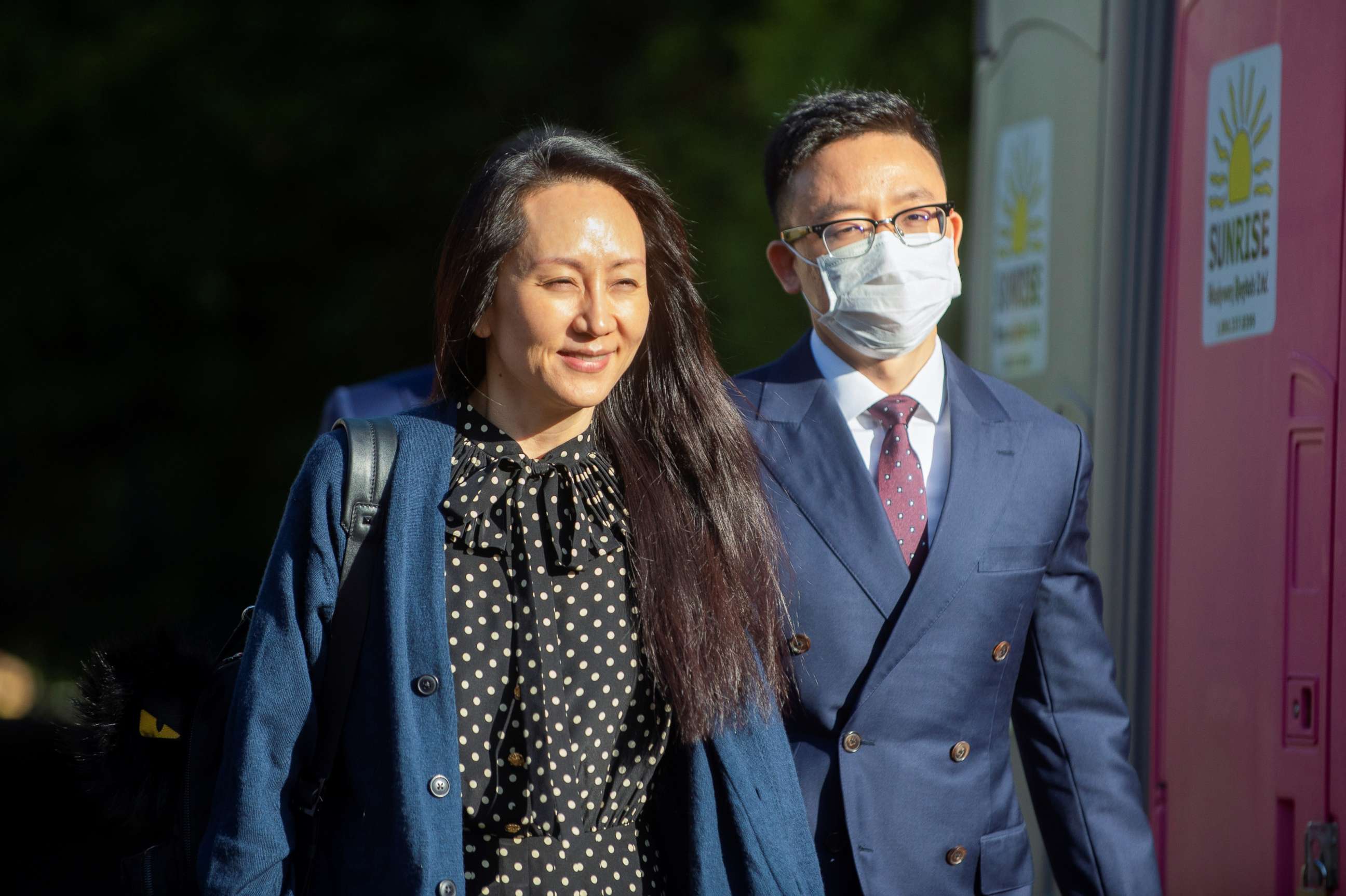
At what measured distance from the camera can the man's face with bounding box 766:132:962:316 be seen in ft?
10.6

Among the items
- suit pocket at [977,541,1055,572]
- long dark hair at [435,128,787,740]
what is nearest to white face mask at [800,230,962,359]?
long dark hair at [435,128,787,740]

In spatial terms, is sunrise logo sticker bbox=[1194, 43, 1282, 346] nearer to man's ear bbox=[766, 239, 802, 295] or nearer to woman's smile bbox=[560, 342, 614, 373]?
man's ear bbox=[766, 239, 802, 295]

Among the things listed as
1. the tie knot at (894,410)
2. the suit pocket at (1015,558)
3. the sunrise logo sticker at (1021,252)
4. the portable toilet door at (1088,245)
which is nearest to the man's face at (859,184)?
the tie knot at (894,410)

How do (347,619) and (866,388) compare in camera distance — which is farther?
(866,388)

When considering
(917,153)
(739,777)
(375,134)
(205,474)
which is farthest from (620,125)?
(739,777)

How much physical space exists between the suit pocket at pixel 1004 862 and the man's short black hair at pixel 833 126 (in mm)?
1239

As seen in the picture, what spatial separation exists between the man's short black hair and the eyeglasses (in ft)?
0.23

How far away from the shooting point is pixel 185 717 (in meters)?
2.64

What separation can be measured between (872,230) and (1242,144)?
40.9 inches

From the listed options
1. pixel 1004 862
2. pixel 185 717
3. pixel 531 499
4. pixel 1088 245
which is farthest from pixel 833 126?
pixel 1088 245

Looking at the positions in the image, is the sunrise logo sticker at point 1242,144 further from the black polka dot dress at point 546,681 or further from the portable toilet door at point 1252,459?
the black polka dot dress at point 546,681

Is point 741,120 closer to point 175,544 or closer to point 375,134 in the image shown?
point 375,134

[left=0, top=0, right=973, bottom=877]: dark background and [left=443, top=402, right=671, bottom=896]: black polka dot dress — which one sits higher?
[left=0, top=0, right=973, bottom=877]: dark background

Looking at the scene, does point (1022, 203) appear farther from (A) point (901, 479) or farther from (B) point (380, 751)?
(B) point (380, 751)
